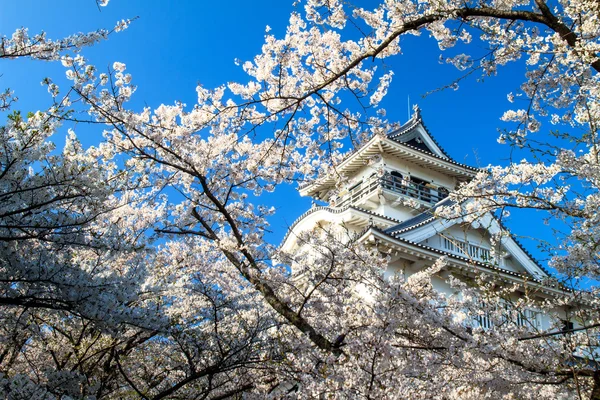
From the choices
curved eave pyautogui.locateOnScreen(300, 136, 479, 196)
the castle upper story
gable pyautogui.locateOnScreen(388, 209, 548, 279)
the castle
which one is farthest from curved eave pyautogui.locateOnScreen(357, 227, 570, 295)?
curved eave pyautogui.locateOnScreen(300, 136, 479, 196)

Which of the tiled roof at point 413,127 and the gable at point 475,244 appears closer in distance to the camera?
the gable at point 475,244

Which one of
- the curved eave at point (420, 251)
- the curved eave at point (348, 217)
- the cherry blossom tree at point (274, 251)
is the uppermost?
the curved eave at point (348, 217)

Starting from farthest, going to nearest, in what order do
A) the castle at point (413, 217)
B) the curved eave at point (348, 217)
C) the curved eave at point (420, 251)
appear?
1. the curved eave at point (348, 217)
2. the castle at point (413, 217)
3. the curved eave at point (420, 251)

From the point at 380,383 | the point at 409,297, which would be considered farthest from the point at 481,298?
the point at 380,383

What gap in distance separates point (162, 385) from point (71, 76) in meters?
5.52

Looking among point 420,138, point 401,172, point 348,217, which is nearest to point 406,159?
point 401,172

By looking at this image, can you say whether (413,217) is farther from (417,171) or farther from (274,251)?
(274,251)

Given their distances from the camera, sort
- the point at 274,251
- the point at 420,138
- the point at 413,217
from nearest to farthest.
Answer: the point at 274,251 → the point at 413,217 → the point at 420,138

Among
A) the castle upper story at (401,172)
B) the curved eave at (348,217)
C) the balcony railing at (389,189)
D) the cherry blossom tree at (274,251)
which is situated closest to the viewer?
the cherry blossom tree at (274,251)

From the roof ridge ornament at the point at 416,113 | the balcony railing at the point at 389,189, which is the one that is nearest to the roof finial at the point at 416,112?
the roof ridge ornament at the point at 416,113

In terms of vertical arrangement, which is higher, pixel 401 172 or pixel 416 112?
pixel 416 112

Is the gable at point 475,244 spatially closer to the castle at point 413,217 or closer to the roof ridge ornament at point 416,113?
the castle at point 413,217

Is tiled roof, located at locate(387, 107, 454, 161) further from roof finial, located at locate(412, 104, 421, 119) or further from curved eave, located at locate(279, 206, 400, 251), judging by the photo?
curved eave, located at locate(279, 206, 400, 251)

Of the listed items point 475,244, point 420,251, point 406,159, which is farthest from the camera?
point 406,159
